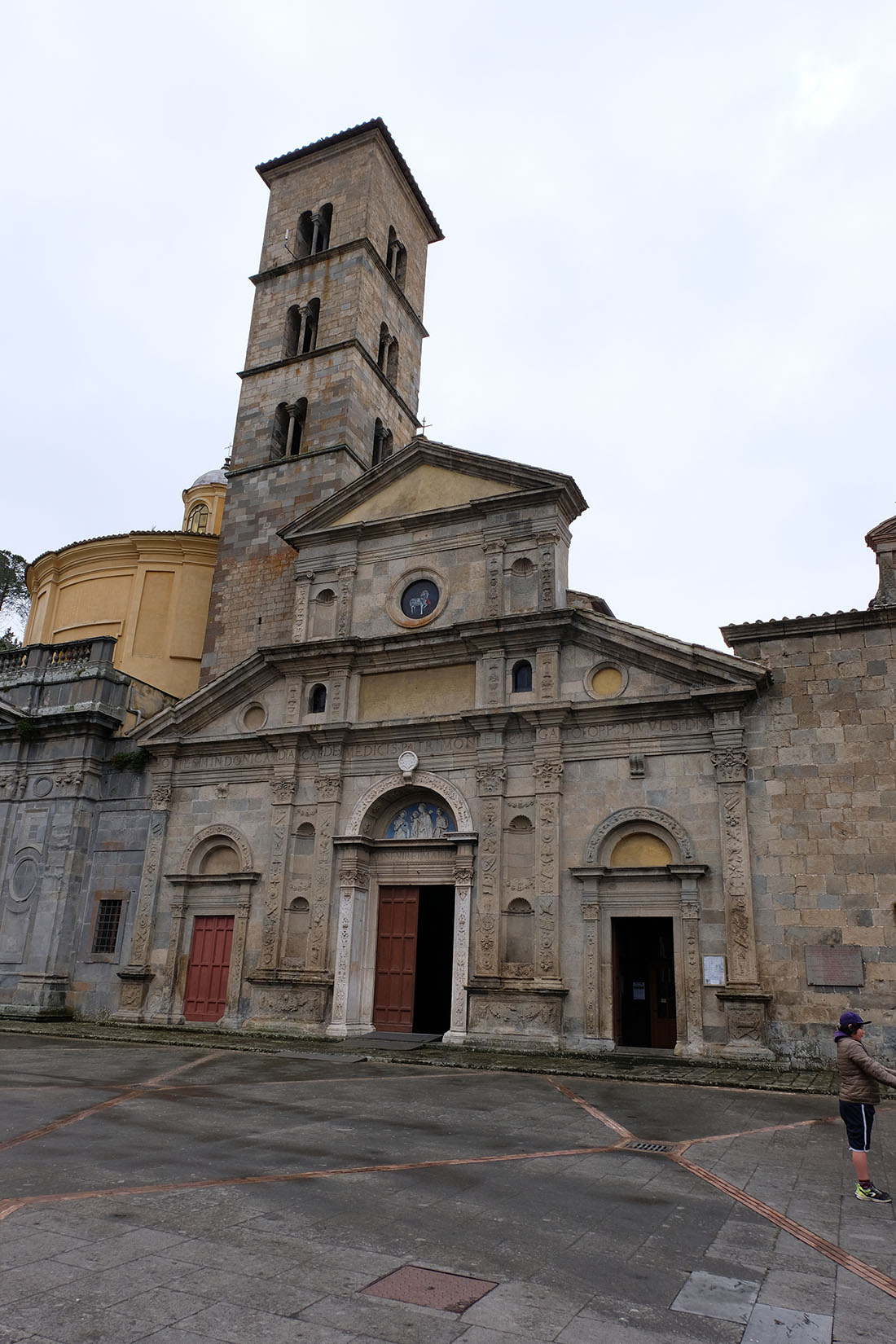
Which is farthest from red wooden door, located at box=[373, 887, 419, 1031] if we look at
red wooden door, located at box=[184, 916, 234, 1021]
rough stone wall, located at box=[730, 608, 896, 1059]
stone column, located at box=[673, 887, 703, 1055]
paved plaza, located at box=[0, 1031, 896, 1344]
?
paved plaza, located at box=[0, 1031, 896, 1344]

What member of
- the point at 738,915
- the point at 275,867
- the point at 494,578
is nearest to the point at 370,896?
the point at 275,867

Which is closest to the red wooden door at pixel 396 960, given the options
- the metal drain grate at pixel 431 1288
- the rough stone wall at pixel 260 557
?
the rough stone wall at pixel 260 557

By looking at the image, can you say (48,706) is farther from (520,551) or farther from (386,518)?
(520,551)

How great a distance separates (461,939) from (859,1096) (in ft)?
41.6

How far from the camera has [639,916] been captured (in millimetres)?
19000

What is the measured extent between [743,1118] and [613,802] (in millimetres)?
8312

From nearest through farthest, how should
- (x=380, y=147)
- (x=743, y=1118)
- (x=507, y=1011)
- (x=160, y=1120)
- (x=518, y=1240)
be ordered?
1. (x=518, y=1240)
2. (x=160, y=1120)
3. (x=743, y=1118)
4. (x=507, y=1011)
5. (x=380, y=147)

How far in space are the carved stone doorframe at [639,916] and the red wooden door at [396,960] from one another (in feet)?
15.0

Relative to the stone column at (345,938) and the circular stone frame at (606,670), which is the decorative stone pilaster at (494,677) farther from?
the stone column at (345,938)

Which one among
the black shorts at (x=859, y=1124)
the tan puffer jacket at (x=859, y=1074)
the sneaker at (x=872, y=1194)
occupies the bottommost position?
the sneaker at (x=872, y=1194)

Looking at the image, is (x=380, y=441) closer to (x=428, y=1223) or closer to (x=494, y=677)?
(x=494, y=677)

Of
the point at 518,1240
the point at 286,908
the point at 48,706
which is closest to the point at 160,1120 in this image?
the point at 518,1240

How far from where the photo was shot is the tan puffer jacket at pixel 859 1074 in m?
8.16

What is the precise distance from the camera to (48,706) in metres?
26.6
